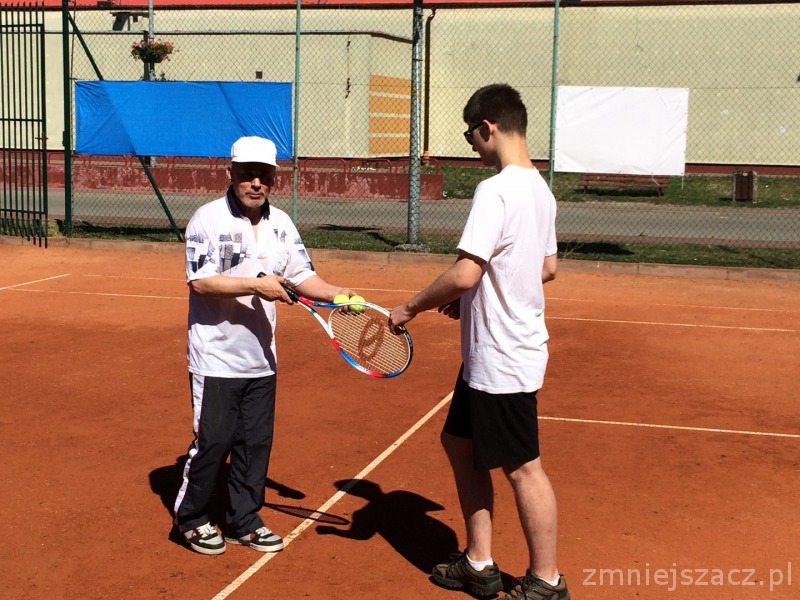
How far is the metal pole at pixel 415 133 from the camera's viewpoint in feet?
52.1

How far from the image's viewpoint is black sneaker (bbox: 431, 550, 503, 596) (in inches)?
191

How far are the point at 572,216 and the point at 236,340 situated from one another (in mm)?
18331

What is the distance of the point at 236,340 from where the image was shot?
207 inches

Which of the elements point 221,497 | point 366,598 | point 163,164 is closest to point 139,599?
point 366,598

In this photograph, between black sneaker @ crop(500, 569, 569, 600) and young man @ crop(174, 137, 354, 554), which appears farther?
young man @ crop(174, 137, 354, 554)

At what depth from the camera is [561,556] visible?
5.33m

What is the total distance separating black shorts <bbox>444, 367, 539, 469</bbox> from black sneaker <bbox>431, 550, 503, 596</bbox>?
55cm

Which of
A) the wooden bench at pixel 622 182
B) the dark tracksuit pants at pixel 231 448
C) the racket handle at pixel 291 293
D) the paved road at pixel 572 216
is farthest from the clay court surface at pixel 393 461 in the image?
the wooden bench at pixel 622 182

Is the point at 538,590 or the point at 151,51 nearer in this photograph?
the point at 538,590

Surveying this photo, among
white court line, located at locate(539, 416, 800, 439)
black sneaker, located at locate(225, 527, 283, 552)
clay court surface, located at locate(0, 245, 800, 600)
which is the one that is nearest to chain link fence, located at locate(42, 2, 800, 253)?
clay court surface, located at locate(0, 245, 800, 600)

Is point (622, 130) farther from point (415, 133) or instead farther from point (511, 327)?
point (511, 327)

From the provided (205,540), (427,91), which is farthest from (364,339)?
(427,91)

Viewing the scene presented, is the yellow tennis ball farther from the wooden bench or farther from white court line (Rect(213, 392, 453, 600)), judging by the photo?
the wooden bench

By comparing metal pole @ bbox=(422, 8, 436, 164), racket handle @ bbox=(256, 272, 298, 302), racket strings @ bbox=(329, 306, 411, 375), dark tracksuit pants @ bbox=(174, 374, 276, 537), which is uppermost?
metal pole @ bbox=(422, 8, 436, 164)
